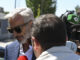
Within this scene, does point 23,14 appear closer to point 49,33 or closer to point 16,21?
point 16,21

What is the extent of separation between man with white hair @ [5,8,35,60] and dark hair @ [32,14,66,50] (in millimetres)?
593

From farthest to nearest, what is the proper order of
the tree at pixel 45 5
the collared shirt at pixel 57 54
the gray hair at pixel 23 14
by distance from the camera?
the tree at pixel 45 5 → the gray hair at pixel 23 14 → the collared shirt at pixel 57 54

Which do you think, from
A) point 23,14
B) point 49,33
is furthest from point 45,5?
point 49,33

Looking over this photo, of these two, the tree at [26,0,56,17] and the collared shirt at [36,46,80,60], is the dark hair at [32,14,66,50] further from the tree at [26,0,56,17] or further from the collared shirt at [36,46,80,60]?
the tree at [26,0,56,17]

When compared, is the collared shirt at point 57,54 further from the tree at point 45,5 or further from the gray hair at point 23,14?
the tree at point 45,5

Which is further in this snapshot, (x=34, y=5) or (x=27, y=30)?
(x=34, y=5)

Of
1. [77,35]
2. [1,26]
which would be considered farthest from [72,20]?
[1,26]

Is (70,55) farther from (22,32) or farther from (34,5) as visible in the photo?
(34,5)

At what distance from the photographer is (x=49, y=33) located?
143cm

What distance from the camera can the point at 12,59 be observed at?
209cm

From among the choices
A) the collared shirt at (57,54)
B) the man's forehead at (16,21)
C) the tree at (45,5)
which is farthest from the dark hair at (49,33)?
the tree at (45,5)

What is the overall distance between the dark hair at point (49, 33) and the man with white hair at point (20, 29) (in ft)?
1.95

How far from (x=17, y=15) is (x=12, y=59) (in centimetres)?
41

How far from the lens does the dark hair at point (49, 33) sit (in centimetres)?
143
